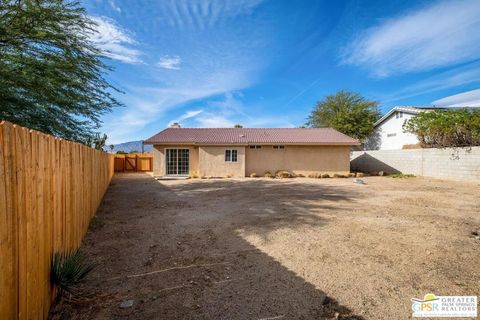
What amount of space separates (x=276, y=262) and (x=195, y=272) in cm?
129

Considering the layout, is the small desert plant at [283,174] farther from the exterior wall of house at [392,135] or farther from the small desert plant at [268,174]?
the exterior wall of house at [392,135]

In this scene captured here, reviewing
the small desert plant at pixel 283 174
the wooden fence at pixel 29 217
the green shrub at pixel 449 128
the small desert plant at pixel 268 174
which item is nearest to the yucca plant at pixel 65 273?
the wooden fence at pixel 29 217

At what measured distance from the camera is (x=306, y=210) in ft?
25.5

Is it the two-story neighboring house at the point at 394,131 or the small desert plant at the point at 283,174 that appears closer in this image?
the small desert plant at the point at 283,174

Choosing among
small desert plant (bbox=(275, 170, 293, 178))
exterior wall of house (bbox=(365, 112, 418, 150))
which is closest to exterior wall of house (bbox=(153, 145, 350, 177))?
small desert plant (bbox=(275, 170, 293, 178))

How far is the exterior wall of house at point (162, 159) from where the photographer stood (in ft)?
63.4

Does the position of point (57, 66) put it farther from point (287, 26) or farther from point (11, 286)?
point (287, 26)

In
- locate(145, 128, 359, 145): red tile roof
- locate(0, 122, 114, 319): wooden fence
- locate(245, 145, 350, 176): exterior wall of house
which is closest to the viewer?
locate(0, 122, 114, 319): wooden fence


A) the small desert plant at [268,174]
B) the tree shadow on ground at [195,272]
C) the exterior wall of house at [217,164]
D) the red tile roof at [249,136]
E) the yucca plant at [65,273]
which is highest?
the red tile roof at [249,136]

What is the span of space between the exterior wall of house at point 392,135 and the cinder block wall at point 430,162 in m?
4.91

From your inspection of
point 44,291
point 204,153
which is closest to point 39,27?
point 44,291

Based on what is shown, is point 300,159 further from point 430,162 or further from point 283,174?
point 430,162

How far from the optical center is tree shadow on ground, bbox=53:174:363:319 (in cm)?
294

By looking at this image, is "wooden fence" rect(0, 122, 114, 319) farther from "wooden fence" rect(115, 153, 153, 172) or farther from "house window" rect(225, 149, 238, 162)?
"wooden fence" rect(115, 153, 153, 172)
